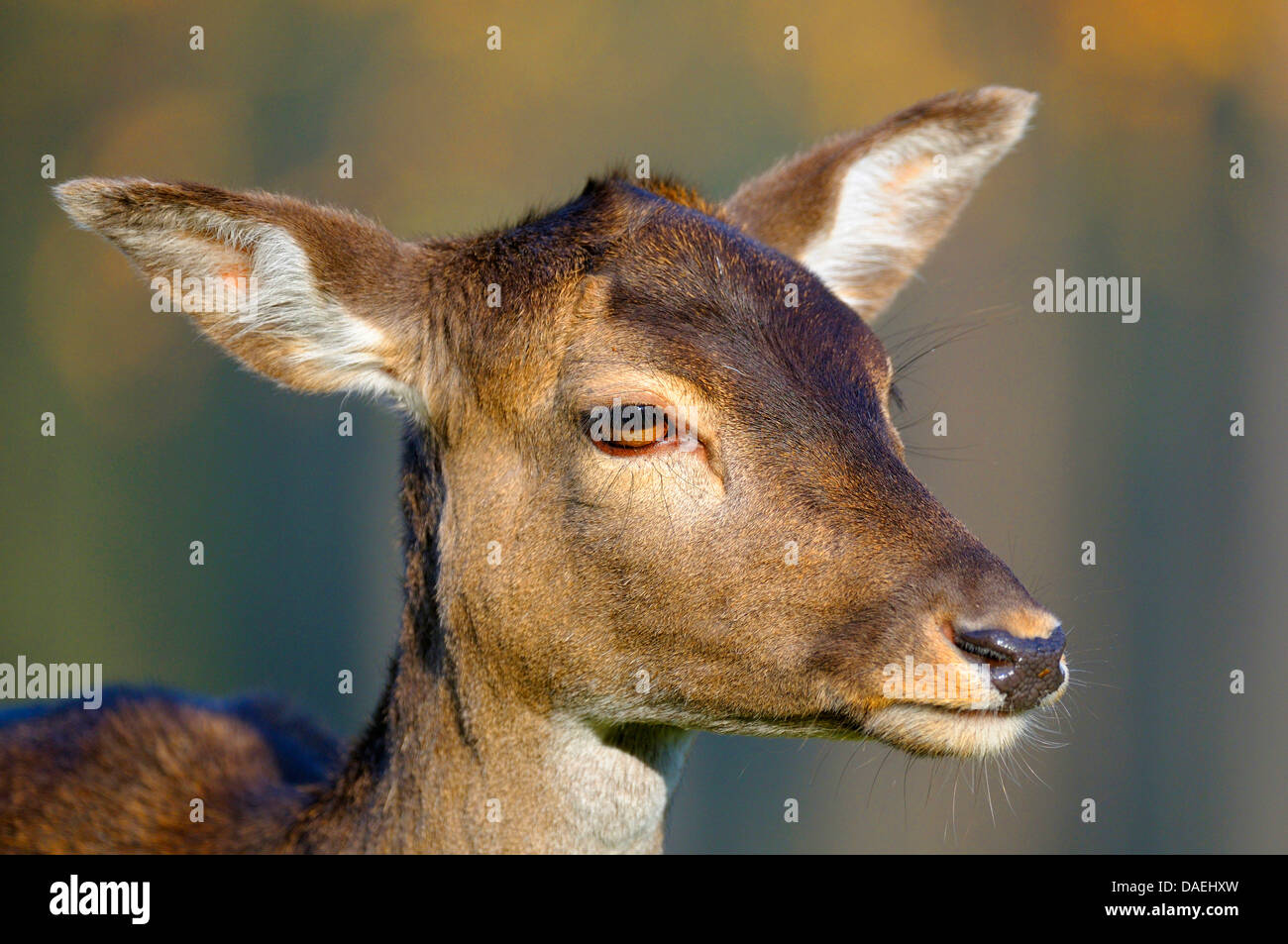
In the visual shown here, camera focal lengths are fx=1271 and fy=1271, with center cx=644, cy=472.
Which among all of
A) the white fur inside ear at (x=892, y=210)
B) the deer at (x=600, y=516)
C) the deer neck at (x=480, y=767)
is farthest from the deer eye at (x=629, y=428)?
the white fur inside ear at (x=892, y=210)

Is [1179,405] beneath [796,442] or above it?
above

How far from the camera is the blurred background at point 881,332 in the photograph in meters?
9.34

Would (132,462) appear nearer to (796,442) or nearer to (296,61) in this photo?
(296,61)

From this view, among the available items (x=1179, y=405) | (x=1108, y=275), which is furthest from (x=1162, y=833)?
(x=1108, y=275)

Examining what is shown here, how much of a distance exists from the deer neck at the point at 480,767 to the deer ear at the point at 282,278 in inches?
14.6

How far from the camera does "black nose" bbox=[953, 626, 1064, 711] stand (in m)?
3.20

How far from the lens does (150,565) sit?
37.0 feet

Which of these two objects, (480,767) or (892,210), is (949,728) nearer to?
(480,767)

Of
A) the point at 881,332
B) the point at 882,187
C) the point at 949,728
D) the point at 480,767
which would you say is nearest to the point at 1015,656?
the point at 949,728

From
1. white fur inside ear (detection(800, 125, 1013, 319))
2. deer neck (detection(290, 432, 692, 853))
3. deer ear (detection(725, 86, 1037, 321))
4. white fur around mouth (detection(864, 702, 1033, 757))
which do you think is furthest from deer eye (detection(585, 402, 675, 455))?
white fur inside ear (detection(800, 125, 1013, 319))

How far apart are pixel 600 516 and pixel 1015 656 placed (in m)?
1.24

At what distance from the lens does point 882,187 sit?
5.25 metres
